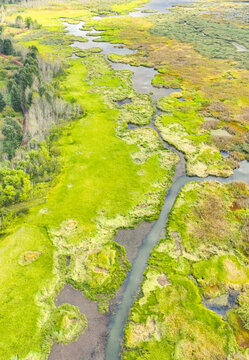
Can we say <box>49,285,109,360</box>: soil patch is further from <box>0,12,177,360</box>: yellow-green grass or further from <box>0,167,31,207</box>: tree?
<box>0,167,31,207</box>: tree

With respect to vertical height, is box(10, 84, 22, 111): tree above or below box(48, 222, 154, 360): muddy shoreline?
above

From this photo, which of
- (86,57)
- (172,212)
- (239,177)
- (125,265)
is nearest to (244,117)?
(239,177)

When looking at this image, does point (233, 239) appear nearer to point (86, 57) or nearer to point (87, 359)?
point (87, 359)

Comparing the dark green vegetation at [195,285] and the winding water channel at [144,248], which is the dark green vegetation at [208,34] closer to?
the winding water channel at [144,248]

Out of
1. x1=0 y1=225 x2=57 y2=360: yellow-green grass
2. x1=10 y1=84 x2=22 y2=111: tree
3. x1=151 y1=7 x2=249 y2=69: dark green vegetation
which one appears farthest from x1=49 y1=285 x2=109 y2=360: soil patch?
x1=151 y1=7 x2=249 y2=69: dark green vegetation

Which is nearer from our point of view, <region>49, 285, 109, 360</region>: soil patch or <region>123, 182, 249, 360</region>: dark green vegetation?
<region>49, 285, 109, 360</region>: soil patch

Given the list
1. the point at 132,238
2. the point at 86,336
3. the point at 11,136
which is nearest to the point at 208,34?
the point at 11,136
